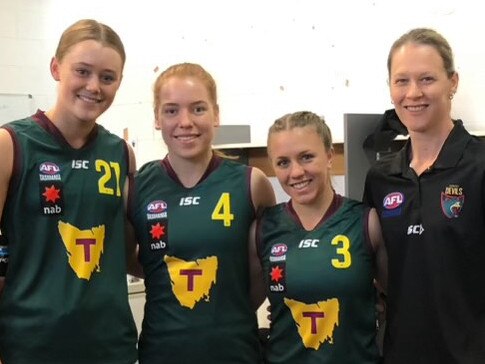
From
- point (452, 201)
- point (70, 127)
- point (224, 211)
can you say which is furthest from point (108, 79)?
point (452, 201)

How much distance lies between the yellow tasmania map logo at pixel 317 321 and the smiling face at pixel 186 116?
0.55m

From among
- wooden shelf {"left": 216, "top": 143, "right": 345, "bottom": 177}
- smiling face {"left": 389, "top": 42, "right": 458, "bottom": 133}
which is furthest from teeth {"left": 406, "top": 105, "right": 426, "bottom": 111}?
wooden shelf {"left": 216, "top": 143, "right": 345, "bottom": 177}

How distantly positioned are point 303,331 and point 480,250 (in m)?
0.52

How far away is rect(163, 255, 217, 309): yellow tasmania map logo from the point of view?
1.83m

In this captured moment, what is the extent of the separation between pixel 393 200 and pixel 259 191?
0.42m

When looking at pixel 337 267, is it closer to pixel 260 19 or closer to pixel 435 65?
pixel 435 65

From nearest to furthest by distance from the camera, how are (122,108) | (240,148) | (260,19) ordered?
1. (240,148)
2. (260,19)
3. (122,108)

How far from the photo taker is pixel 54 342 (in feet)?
5.52

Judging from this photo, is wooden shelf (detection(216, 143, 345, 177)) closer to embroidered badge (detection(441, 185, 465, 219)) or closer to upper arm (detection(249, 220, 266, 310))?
upper arm (detection(249, 220, 266, 310))

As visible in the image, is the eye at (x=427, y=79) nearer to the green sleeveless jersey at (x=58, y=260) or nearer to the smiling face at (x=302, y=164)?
the smiling face at (x=302, y=164)

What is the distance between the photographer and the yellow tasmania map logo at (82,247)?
5.66ft

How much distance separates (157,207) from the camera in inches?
75.0

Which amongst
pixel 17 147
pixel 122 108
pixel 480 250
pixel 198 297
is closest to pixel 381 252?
pixel 480 250

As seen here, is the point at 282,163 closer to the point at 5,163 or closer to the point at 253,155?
the point at 5,163
